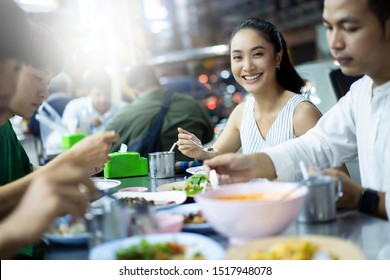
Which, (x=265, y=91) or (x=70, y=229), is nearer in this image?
(x=70, y=229)

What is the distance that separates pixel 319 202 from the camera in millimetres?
1214

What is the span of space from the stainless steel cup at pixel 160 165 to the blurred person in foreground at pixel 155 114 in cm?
101

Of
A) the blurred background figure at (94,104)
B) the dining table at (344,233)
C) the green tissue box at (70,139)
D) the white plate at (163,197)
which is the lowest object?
the dining table at (344,233)

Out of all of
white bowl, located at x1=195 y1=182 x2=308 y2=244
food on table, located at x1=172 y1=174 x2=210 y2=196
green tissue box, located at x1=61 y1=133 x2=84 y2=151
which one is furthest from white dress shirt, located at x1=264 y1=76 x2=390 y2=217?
green tissue box, located at x1=61 y1=133 x2=84 y2=151

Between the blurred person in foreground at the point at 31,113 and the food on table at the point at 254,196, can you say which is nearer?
the food on table at the point at 254,196

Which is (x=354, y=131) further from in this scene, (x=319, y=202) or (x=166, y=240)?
(x=166, y=240)

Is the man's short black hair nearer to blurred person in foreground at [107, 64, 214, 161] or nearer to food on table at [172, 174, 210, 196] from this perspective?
food on table at [172, 174, 210, 196]

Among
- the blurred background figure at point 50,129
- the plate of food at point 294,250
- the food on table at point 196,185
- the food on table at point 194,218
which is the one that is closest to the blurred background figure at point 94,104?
the blurred background figure at point 50,129

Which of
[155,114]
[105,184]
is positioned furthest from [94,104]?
[105,184]

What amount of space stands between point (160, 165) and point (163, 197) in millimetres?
593

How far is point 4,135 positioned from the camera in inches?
79.0

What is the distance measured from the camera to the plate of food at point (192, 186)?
1.63 meters

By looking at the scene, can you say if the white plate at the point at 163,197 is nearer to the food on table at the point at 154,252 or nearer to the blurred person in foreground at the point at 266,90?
the food on table at the point at 154,252
